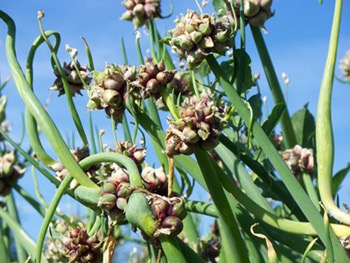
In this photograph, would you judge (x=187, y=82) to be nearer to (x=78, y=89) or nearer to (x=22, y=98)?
(x=78, y=89)

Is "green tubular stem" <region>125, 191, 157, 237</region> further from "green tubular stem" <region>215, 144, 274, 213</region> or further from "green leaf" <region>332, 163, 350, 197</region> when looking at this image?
"green leaf" <region>332, 163, 350, 197</region>

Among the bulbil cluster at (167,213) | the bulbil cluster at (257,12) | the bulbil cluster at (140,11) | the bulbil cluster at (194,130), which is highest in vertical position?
the bulbil cluster at (140,11)

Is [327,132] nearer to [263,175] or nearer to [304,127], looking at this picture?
[263,175]

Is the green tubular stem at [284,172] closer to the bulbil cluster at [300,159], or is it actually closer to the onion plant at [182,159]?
the onion plant at [182,159]

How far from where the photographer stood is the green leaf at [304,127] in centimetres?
111

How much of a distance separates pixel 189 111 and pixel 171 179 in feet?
0.21

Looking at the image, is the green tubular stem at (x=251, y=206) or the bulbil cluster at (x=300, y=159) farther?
the bulbil cluster at (x=300, y=159)

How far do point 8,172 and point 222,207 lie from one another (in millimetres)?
641

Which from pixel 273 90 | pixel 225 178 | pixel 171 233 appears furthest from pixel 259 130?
pixel 273 90

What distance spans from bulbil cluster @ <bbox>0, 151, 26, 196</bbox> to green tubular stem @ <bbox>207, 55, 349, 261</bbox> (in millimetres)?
580

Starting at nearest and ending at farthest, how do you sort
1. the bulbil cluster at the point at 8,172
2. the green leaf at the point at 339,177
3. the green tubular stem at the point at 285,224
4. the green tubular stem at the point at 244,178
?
the green tubular stem at the point at 285,224 → the green tubular stem at the point at 244,178 → the green leaf at the point at 339,177 → the bulbil cluster at the point at 8,172

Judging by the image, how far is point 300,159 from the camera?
3.46ft

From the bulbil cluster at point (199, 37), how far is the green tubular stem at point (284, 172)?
2 centimetres

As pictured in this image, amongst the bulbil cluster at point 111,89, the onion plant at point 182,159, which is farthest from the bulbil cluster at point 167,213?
the bulbil cluster at point 111,89
